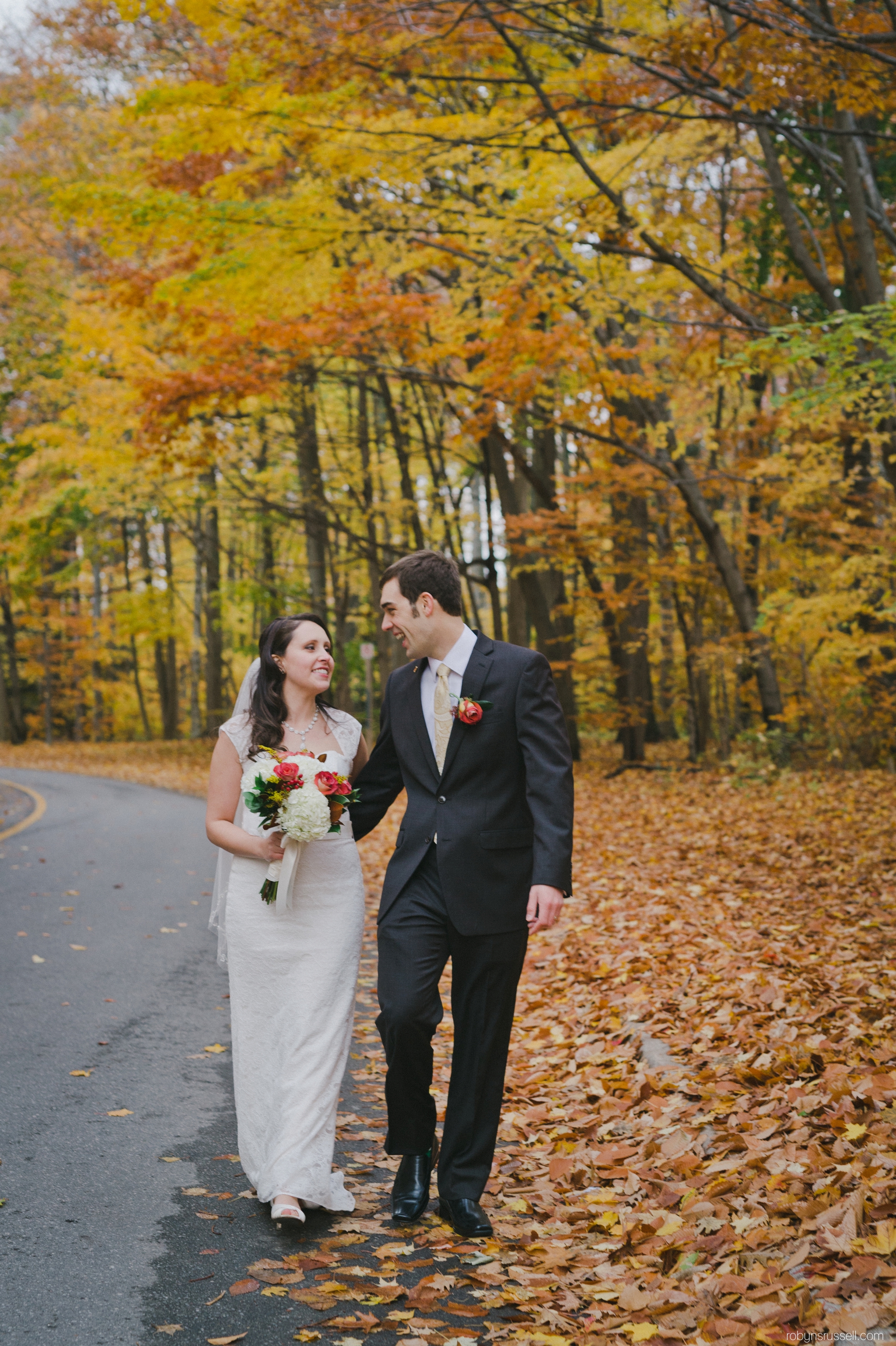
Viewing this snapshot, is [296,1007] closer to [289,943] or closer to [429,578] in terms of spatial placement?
[289,943]

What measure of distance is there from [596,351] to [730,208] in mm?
6759

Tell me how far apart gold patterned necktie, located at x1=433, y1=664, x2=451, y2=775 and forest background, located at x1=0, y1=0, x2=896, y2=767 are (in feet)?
17.3

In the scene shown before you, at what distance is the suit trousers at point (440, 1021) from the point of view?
13.3ft

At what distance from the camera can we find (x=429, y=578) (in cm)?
421

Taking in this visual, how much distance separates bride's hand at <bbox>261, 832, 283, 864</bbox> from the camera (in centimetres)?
427

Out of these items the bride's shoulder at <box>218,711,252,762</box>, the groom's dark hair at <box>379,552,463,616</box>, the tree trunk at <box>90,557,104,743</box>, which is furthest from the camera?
the tree trunk at <box>90,557,104,743</box>

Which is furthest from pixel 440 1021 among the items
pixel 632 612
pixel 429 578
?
pixel 632 612

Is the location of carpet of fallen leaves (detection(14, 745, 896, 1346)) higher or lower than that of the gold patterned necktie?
lower

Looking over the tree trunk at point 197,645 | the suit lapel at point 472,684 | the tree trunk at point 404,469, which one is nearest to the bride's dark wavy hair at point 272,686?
the suit lapel at point 472,684

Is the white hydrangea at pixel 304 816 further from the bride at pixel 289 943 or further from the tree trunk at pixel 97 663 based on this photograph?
the tree trunk at pixel 97 663

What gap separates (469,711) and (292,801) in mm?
724

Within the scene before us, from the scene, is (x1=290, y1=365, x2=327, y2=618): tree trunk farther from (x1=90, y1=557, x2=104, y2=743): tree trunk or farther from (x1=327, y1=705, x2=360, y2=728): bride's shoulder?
(x1=327, y1=705, x2=360, y2=728): bride's shoulder

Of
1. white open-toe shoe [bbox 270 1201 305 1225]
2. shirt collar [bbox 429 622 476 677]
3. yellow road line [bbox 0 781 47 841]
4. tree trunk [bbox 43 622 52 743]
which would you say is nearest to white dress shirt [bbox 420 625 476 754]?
shirt collar [bbox 429 622 476 677]

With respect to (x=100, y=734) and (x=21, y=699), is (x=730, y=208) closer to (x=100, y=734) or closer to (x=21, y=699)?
(x=100, y=734)
